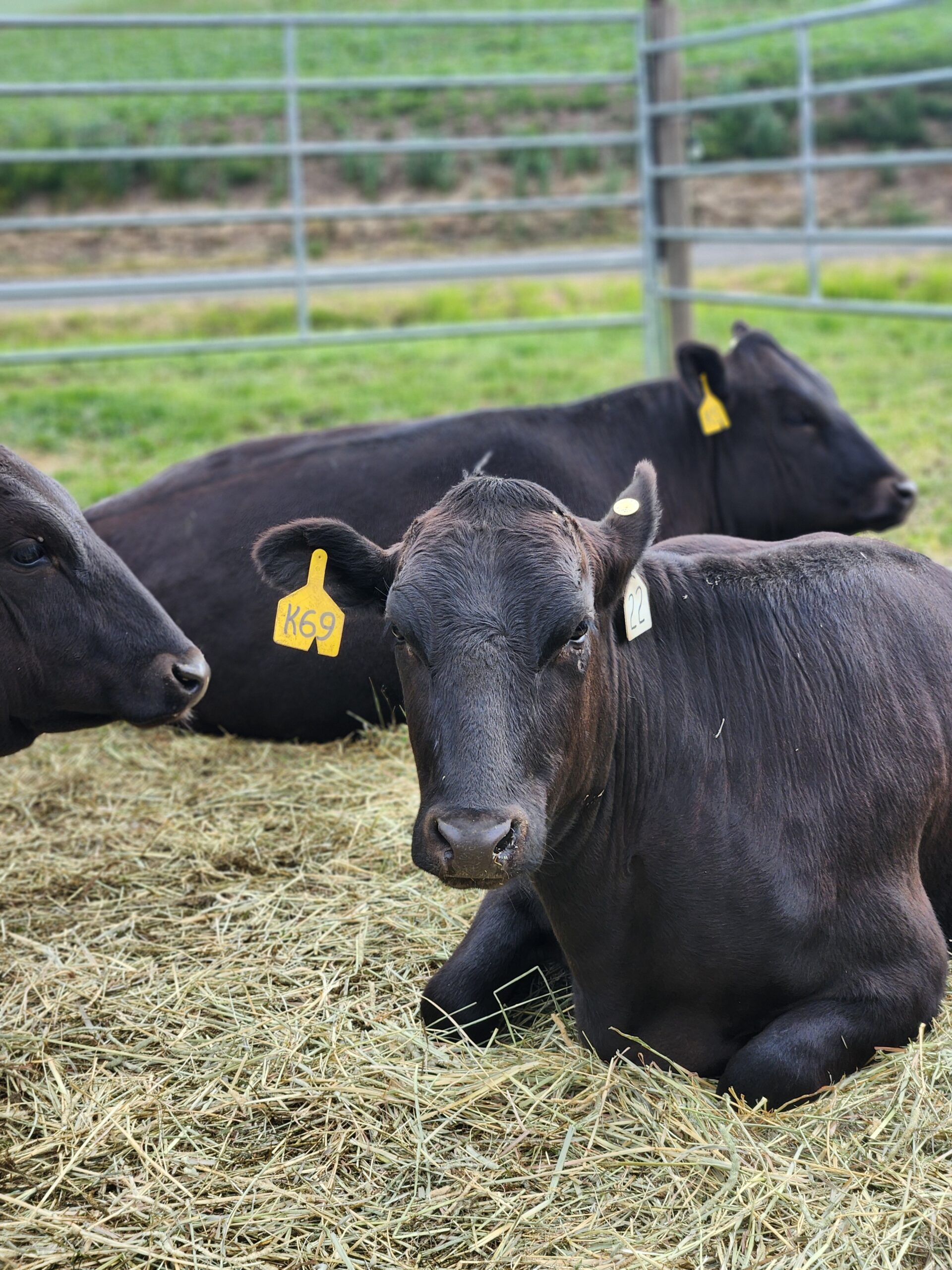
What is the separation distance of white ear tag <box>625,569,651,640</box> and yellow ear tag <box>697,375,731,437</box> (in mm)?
3184

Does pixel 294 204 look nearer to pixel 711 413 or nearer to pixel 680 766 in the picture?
pixel 711 413

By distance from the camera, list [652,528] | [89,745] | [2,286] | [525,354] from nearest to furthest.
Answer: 1. [652,528]
2. [89,745]
3. [2,286]
4. [525,354]

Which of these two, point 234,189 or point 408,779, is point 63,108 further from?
point 408,779

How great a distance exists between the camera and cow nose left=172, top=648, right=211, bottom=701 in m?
3.96

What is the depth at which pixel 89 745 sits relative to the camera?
5.63 metres

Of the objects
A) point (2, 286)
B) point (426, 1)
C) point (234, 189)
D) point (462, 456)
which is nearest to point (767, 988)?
point (462, 456)

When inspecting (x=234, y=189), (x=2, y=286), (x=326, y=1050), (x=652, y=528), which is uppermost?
(x=234, y=189)

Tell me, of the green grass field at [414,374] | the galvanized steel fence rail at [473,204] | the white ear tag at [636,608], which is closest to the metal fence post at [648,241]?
the galvanized steel fence rail at [473,204]

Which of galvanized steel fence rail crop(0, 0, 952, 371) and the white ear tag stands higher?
galvanized steel fence rail crop(0, 0, 952, 371)

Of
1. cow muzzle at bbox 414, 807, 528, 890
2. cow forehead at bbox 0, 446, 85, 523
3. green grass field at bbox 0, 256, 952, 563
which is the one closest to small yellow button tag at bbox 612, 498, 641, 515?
cow muzzle at bbox 414, 807, 528, 890

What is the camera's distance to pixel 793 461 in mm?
6316

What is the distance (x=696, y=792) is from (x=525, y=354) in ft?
32.3

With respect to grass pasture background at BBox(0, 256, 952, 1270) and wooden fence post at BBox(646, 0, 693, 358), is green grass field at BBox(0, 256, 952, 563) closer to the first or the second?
wooden fence post at BBox(646, 0, 693, 358)

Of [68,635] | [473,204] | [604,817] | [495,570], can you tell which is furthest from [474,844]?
[473,204]
